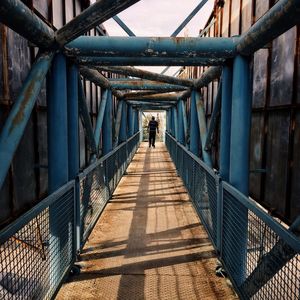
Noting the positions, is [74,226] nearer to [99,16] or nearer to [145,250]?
[145,250]

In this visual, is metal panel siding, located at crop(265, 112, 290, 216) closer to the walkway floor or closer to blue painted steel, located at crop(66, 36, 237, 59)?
the walkway floor

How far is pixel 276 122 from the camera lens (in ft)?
15.3

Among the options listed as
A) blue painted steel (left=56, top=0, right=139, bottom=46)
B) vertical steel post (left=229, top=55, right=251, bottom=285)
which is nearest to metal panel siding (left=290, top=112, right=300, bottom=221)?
vertical steel post (left=229, top=55, right=251, bottom=285)

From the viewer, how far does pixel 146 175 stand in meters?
11.7

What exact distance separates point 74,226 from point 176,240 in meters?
1.91

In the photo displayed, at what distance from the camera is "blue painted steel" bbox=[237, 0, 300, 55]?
241cm

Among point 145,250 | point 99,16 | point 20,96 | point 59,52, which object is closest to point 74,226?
point 145,250

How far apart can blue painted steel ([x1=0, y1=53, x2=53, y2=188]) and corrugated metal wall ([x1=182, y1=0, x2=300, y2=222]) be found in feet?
10.2

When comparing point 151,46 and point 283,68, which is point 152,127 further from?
point 151,46

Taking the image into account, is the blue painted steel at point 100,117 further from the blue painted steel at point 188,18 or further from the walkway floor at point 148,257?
the blue painted steel at point 188,18

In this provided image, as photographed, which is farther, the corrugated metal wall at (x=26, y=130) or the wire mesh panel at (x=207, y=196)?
the wire mesh panel at (x=207, y=196)

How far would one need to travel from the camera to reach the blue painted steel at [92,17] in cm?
257

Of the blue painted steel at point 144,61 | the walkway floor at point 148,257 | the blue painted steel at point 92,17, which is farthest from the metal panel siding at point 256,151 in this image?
the blue painted steel at point 92,17

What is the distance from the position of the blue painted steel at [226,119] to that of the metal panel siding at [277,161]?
0.79 metres
